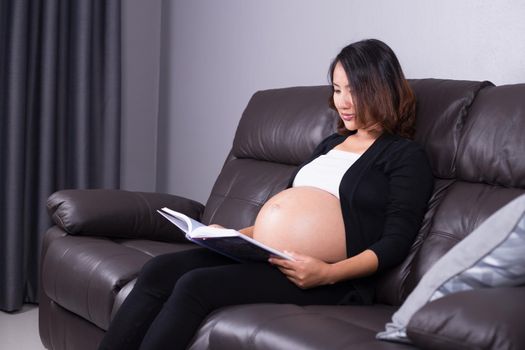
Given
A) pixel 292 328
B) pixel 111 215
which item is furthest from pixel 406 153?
pixel 111 215

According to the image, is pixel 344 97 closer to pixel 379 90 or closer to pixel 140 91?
pixel 379 90

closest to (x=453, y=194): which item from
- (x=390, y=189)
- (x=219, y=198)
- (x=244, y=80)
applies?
Answer: (x=390, y=189)

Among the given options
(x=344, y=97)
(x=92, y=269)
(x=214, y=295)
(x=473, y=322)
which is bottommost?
(x=92, y=269)

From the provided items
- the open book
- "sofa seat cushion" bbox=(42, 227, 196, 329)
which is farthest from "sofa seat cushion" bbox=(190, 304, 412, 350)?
"sofa seat cushion" bbox=(42, 227, 196, 329)

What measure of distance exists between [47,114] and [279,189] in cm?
141

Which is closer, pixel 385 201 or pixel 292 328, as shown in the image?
pixel 292 328

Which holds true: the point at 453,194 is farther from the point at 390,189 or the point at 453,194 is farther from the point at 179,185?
the point at 179,185

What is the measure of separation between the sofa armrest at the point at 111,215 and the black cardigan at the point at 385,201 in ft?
3.04

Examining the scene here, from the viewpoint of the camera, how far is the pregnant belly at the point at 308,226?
1.89m

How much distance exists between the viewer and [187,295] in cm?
167

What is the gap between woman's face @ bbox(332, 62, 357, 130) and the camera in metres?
2.04

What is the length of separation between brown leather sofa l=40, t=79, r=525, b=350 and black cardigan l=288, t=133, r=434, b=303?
8cm

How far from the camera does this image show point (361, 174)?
194 cm

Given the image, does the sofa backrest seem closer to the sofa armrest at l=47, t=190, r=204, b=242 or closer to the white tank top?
the white tank top
